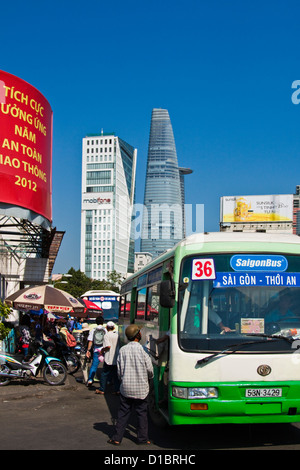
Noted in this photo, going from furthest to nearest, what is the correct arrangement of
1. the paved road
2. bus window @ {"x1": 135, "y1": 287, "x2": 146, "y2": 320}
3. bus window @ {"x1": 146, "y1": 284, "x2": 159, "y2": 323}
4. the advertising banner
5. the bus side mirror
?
the advertising banner → bus window @ {"x1": 135, "y1": 287, "x2": 146, "y2": 320} → bus window @ {"x1": 146, "y1": 284, "x2": 159, "y2": 323} → the paved road → the bus side mirror

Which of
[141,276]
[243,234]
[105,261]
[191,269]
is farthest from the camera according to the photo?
[105,261]

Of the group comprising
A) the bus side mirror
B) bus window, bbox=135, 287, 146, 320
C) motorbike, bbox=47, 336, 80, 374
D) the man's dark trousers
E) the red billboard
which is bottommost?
motorbike, bbox=47, 336, 80, 374

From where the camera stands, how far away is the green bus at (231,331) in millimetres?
6895

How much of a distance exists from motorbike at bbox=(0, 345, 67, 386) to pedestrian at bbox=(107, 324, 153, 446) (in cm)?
609

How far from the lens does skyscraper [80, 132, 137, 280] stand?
190 meters

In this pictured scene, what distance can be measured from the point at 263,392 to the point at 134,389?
160cm

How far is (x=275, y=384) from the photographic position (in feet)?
22.8

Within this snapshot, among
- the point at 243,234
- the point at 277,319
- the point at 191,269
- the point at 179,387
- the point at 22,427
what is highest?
the point at 243,234

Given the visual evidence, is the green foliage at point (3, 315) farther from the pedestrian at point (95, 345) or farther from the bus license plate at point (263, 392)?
the bus license plate at point (263, 392)

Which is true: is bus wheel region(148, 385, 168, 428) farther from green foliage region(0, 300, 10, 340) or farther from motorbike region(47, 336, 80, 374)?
motorbike region(47, 336, 80, 374)

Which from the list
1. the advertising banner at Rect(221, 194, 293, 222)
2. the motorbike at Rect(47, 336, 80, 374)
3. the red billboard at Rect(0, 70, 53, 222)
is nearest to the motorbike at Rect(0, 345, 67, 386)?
the motorbike at Rect(47, 336, 80, 374)

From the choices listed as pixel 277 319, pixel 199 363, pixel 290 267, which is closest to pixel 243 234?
pixel 290 267

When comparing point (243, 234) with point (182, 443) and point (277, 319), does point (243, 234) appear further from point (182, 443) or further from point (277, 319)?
point (182, 443)

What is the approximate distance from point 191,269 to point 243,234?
1.04 meters
